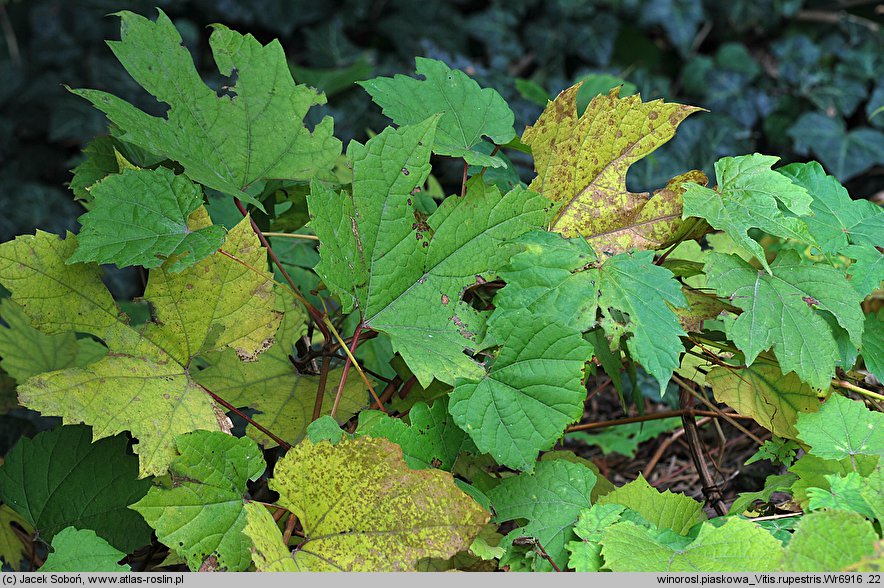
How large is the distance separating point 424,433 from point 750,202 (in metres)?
0.44

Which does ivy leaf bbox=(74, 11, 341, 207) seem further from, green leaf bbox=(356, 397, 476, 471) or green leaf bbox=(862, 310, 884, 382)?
green leaf bbox=(862, 310, 884, 382)

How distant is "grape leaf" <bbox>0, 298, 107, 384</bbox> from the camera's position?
115cm

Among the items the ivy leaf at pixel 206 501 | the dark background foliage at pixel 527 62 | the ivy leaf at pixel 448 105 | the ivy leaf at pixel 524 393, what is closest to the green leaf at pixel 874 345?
the ivy leaf at pixel 524 393

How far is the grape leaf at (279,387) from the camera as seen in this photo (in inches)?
34.9

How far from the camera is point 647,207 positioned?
0.88 metres

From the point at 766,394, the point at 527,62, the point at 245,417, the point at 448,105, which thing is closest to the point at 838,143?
the point at 527,62

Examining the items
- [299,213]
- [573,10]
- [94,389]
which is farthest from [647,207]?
[573,10]

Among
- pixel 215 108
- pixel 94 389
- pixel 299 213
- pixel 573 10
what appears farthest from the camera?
pixel 573 10

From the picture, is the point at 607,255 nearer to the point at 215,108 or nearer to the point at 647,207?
the point at 647,207

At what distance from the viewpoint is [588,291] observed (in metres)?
0.77

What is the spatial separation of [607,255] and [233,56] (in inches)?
19.0

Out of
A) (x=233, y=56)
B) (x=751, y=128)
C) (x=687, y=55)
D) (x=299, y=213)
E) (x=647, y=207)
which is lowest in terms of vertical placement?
(x=751, y=128)

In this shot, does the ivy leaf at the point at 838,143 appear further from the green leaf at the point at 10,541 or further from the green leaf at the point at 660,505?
the green leaf at the point at 10,541

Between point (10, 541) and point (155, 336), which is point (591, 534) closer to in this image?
point (155, 336)
